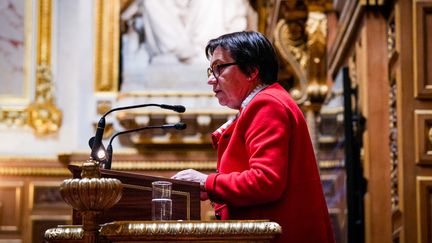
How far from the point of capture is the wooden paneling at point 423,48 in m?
3.89

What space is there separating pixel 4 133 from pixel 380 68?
3486mm

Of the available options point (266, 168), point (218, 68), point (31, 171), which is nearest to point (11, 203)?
point (31, 171)

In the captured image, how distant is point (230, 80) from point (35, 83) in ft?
16.2

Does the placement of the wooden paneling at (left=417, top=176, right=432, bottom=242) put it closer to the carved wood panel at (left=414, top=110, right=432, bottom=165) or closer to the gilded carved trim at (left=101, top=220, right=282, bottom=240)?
the carved wood panel at (left=414, top=110, right=432, bottom=165)

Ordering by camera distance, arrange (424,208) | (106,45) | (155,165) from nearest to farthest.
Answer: (424,208)
(155,165)
(106,45)

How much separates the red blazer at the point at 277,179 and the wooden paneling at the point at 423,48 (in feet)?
4.68

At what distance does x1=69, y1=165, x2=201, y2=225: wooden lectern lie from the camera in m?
2.54

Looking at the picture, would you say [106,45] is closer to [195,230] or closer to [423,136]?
[423,136]

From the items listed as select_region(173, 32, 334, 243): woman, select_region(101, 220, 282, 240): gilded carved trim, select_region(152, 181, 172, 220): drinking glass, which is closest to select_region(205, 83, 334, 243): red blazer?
select_region(173, 32, 334, 243): woman

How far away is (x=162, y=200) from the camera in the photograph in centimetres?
250

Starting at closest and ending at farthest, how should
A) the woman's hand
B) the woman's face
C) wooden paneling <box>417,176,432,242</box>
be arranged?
the woman's hand, the woman's face, wooden paneling <box>417,176,432,242</box>

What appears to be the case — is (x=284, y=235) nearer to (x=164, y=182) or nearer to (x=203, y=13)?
(x=164, y=182)

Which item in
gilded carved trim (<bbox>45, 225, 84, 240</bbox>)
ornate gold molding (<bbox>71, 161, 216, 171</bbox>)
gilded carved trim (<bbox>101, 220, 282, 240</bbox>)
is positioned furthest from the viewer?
ornate gold molding (<bbox>71, 161, 216, 171</bbox>)

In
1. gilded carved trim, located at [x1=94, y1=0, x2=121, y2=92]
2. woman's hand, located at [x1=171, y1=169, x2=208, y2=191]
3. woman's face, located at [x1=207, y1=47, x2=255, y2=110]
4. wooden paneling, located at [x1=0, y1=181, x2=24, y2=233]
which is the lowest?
wooden paneling, located at [x1=0, y1=181, x2=24, y2=233]
